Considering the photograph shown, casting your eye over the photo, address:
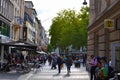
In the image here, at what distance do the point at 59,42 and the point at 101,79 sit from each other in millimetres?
66382

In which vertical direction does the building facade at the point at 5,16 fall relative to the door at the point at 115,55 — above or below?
above

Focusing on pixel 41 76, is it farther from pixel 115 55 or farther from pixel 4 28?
pixel 4 28

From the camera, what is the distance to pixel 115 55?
17.5 metres

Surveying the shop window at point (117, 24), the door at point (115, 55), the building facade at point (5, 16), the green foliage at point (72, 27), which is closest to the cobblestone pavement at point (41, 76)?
the shop window at point (117, 24)

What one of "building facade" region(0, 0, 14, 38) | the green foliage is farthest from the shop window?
the green foliage

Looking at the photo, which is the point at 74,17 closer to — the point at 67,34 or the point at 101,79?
the point at 67,34

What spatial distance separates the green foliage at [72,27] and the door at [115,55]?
51.2 m

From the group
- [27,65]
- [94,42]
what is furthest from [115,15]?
[27,65]

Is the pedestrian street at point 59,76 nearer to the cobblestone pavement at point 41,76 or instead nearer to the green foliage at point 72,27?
the cobblestone pavement at point 41,76

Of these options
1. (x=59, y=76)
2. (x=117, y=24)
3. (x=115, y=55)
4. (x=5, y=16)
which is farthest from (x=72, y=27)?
(x=115, y=55)

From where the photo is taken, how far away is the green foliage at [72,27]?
71.4m

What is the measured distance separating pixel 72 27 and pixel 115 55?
56.8 meters

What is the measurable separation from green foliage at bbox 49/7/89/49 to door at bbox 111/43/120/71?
5123cm

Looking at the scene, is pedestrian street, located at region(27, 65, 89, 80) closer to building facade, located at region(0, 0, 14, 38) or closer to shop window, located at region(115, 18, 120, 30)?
shop window, located at region(115, 18, 120, 30)
